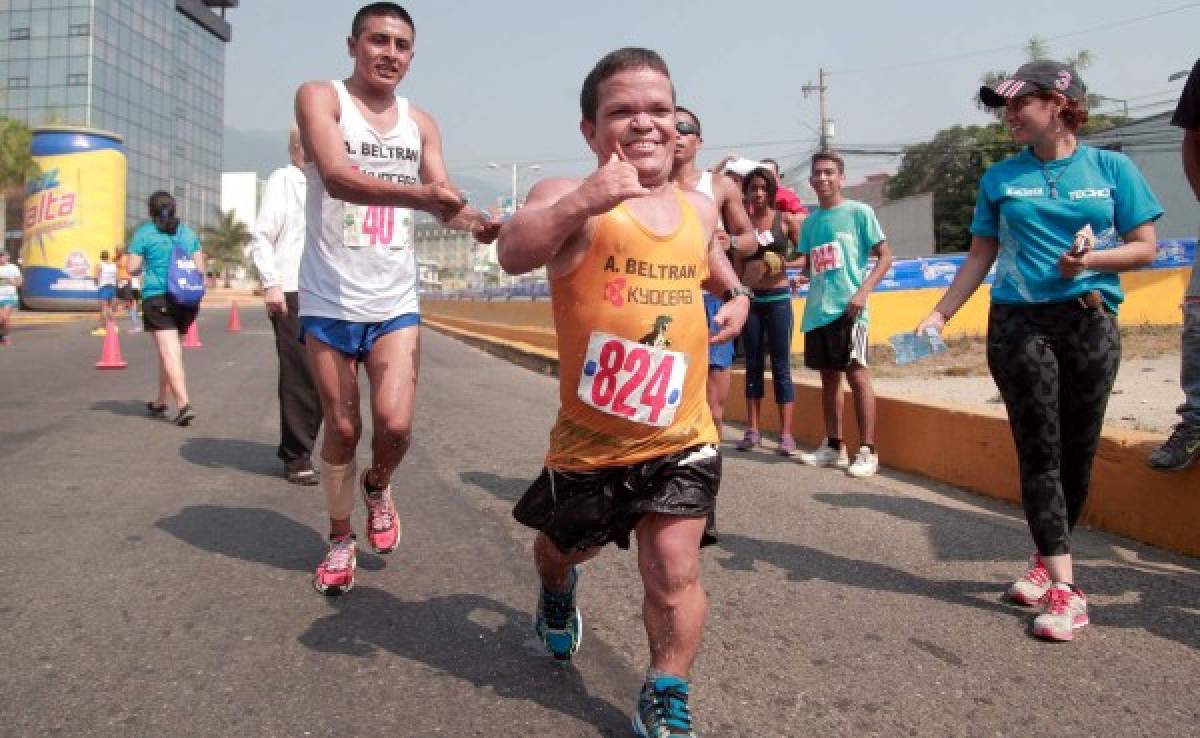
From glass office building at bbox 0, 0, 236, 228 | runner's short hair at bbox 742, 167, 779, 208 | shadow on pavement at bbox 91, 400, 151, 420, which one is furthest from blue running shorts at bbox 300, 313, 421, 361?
glass office building at bbox 0, 0, 236, 228

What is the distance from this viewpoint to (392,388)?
3434 millimetres

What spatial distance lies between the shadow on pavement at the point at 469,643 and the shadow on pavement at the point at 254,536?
54 cm

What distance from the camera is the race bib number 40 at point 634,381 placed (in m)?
2.33

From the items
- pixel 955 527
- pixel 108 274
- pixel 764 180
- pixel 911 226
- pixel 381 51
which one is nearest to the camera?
pixel 381 51

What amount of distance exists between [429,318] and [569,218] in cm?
4165

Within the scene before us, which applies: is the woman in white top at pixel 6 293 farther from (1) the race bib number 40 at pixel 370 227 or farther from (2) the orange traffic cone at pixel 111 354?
(1) the race bib number 40 at pixel 370 227

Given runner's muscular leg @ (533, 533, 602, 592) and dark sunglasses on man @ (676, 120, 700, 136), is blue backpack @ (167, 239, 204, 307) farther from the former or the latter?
runner's muscular leg @ (533, 533, 602, 592)

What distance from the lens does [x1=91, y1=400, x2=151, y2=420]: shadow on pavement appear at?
8.27 metres

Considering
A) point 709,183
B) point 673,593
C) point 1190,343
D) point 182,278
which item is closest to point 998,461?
point 1190,343

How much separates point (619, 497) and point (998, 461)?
341 cm

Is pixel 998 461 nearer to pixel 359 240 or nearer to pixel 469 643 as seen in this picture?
pixel 469 643

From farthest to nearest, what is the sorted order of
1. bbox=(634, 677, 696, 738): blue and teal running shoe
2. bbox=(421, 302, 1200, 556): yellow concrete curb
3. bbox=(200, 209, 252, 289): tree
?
bbox=(200, 209, 252, 289): tree
bbox=(421, 302, 1200, 556): yellow concrete curb
bbox=(634, 677, 696, 738): blue and teal running shoe

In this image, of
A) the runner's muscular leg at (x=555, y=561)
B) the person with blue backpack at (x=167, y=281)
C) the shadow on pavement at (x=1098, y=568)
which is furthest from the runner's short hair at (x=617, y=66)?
the person with blue backpack at (x=167, y=281)

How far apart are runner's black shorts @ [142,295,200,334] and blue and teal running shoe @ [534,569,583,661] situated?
6193mm
